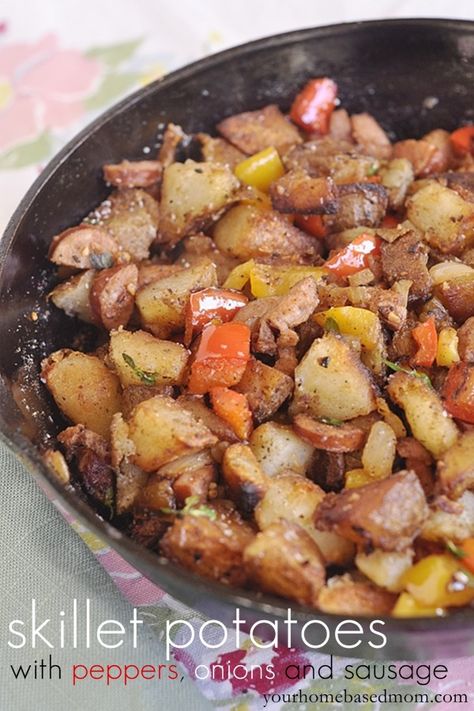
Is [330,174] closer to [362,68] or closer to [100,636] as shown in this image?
[362,68]

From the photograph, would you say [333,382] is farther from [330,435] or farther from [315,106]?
[315,106]

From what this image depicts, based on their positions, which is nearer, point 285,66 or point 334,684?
point 334,684

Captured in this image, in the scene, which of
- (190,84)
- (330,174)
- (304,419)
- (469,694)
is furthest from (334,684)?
(190,84)

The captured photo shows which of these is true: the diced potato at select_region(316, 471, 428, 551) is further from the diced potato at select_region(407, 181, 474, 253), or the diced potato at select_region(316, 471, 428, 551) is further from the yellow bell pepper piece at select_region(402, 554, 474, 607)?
the diced potato at select_region(407, 181, 474, 253)

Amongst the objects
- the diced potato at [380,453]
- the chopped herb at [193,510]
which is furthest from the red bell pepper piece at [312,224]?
the chopped herb at [193,510]

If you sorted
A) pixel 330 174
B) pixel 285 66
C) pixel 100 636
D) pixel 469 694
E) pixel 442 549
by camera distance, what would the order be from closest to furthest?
pixel 442 549 → pixel 469 694 → pixel 100 636 → pixel 330 174 → pixel 285 66

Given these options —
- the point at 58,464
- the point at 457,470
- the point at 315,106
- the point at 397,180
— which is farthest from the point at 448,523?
the point at 315,106

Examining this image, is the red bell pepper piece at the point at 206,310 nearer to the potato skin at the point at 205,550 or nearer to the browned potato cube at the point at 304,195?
the browned potato cube at the point at 304,195
